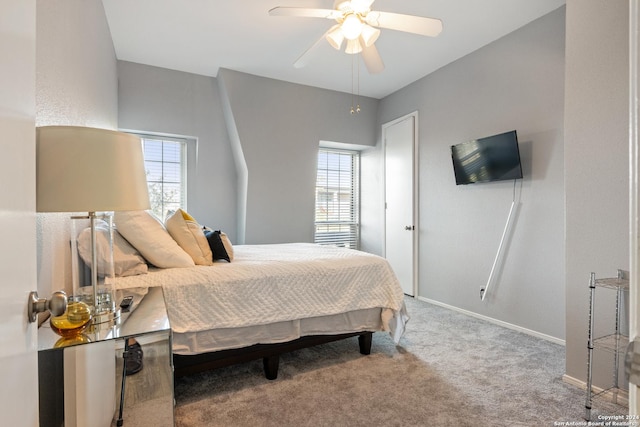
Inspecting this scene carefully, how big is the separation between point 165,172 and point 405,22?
3.19 meters

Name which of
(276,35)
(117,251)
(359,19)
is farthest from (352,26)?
(117,251)

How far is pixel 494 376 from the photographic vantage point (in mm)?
2207

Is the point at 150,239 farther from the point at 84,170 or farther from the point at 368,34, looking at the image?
the point at 368,34

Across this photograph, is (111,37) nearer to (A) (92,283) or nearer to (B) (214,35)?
(B) (214,35)

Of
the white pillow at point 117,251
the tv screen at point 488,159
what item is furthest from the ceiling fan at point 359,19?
the white pillow at point 117,251

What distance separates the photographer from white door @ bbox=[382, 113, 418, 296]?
168 inches

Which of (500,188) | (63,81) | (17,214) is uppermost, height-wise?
(63,81)

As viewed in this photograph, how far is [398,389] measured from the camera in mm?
2039

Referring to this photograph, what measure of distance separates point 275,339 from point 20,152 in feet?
5.82

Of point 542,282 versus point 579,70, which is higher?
point 579,70

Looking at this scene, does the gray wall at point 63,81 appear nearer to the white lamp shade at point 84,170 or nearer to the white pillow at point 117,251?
the white pillow at point 117,251

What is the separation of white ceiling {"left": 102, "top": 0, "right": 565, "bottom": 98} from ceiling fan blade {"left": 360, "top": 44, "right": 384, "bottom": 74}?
35 cm

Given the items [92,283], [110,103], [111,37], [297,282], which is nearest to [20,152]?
[92,283]

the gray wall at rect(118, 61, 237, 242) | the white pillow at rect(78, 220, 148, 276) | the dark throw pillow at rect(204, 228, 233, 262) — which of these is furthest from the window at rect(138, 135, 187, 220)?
the white pillow at rect(78, 220, 148, 276)
